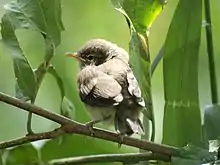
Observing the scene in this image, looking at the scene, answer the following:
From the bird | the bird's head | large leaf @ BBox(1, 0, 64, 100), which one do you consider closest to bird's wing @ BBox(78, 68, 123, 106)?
the bird

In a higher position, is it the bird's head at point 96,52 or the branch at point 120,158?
the bird's head at point 96,52

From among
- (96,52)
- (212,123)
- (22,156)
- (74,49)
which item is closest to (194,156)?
(212,123)

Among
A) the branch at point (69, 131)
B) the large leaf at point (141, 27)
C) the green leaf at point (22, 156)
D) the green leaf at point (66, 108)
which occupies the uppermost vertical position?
the large leaf at point (141, 27)

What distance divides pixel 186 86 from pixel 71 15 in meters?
0.67

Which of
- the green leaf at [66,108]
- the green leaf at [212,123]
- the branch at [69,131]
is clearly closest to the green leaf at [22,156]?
the green leaf at [66,108]

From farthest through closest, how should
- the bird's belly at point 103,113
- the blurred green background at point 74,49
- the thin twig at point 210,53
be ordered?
the blurred green background at point 74,49 < the bird's belly at point 103,113 < the thin twig at point 210,53

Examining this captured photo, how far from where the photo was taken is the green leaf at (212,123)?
2.61 feet

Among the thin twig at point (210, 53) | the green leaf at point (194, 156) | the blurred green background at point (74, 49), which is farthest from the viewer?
the blurred green background at point (74, 49)

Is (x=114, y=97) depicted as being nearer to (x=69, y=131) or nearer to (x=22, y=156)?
(x=69, y=131)

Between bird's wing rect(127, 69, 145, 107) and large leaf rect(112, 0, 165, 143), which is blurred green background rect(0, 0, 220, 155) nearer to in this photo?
bird's wing rect(127, 69, 145, 107)

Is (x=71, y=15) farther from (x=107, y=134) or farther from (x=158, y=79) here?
(x=107, y=134)

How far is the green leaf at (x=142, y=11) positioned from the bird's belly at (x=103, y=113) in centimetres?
22

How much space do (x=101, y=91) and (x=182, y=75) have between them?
13 centimetres

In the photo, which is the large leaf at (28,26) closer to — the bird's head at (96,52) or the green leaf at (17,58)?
the green leaf at (17,58)
